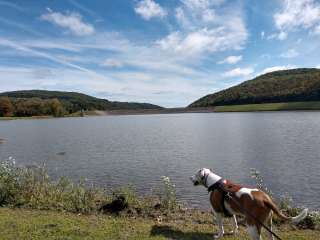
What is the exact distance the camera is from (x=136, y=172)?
25.3 metres

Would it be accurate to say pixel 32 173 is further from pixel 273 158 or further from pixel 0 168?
pixel 273 158

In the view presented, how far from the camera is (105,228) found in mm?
9523

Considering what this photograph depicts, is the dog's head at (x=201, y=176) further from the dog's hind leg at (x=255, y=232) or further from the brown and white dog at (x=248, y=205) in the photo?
the dog's hind leg at (x=255, y=232)

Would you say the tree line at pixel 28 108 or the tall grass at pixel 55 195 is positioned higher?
the tree line at pixel 28 108

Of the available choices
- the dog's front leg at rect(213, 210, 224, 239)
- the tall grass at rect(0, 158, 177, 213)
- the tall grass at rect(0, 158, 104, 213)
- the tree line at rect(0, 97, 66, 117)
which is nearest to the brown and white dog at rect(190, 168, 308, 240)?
the dog's front leg at rect(213, 210, 224, 239)

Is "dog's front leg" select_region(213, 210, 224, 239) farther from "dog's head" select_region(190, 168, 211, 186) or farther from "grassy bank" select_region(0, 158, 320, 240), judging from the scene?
"dog's head" select_region(190, 168, 211, 186)

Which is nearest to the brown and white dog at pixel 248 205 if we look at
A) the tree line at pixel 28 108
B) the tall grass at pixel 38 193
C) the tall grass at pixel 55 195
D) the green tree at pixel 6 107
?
the tall grass at pixel 55 195

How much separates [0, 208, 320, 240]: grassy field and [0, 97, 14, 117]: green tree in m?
171

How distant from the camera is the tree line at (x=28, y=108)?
169 metres

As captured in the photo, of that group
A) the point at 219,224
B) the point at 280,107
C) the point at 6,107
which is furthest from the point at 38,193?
the point at 6,107

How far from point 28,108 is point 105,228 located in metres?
181

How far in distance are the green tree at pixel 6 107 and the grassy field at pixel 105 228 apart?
559ft

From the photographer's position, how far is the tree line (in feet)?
554

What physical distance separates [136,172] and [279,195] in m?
10.7
